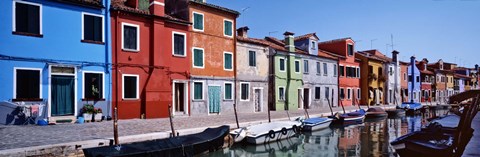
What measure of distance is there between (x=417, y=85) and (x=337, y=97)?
2215cm

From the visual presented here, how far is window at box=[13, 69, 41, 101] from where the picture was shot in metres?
14.3

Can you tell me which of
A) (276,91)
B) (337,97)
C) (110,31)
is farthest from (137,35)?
(337,97)

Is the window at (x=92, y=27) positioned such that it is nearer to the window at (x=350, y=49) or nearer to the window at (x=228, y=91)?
the window at (x=228, y=91)

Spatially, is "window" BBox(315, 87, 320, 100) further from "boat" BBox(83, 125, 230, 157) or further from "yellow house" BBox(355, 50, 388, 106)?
"boat" BBox(83, 125, 230, 157)

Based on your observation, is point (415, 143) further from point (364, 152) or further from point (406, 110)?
point (406, 110)

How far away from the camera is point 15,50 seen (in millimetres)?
14320

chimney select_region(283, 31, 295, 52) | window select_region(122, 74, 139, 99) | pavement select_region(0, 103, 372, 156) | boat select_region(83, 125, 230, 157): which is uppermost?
chimney select_region(283, 31, 295, 52)

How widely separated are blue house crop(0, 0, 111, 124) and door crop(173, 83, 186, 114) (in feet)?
15.6

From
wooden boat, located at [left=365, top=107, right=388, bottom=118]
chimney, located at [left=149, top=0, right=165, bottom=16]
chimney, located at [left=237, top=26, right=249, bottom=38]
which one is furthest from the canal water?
chimney, located at [left=237, top=26, right=249, bottom=38]

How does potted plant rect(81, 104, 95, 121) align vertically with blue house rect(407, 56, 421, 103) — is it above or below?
below

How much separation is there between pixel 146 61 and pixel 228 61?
668 cm

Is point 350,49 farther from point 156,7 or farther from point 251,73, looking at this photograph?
point 156,7

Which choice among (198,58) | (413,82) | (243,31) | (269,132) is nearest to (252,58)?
(243,31)

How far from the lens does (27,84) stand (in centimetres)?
1460
